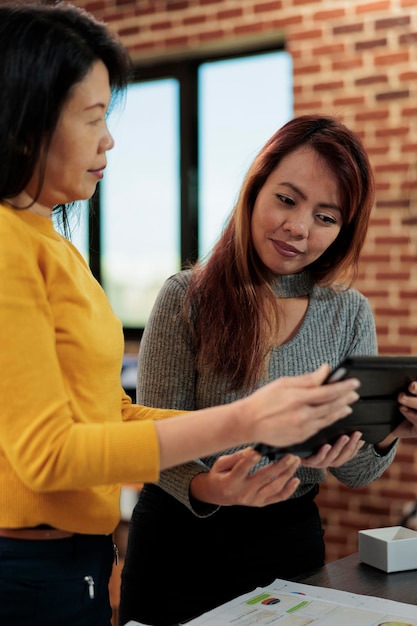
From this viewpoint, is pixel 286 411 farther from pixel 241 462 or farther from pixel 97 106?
pixel 97 106

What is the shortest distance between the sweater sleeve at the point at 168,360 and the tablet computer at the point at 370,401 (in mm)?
434

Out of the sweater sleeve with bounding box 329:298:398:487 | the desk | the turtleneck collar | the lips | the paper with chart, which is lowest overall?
the desk

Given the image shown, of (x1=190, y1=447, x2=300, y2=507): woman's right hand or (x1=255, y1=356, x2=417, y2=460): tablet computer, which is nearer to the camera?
(x1=255, y1=356, x2=417, y2=460): tablet computer

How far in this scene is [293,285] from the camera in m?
2.04

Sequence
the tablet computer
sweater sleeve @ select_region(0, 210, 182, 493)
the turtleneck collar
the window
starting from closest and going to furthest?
sweater sleeve @ select_region(0, 210, 182, 493) < the tablet computer < the turtleneck collar < the window

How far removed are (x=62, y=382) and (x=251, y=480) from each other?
480 millimetres

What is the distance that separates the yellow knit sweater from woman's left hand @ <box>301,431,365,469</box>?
1.39ft

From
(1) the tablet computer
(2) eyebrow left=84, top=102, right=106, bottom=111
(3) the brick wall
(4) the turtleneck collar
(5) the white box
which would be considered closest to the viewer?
(2) eyebrow left=84, top=102, right=106, bottom=111

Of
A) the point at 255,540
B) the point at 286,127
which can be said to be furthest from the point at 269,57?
the point at 255,540

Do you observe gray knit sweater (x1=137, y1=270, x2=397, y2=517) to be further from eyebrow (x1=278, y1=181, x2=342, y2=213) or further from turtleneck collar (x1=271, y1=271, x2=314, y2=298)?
eyebrow (x1=278, y1=181, x2=342, y2=213)

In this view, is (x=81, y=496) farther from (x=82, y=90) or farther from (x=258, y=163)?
(x=258, y=163)

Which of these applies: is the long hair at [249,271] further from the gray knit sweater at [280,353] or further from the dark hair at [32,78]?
the dark hair at [32,78]

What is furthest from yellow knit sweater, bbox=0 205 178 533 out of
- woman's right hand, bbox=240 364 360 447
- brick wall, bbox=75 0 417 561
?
brick wall, bbox=75 0 417 561

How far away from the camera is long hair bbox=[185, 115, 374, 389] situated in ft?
6.15
